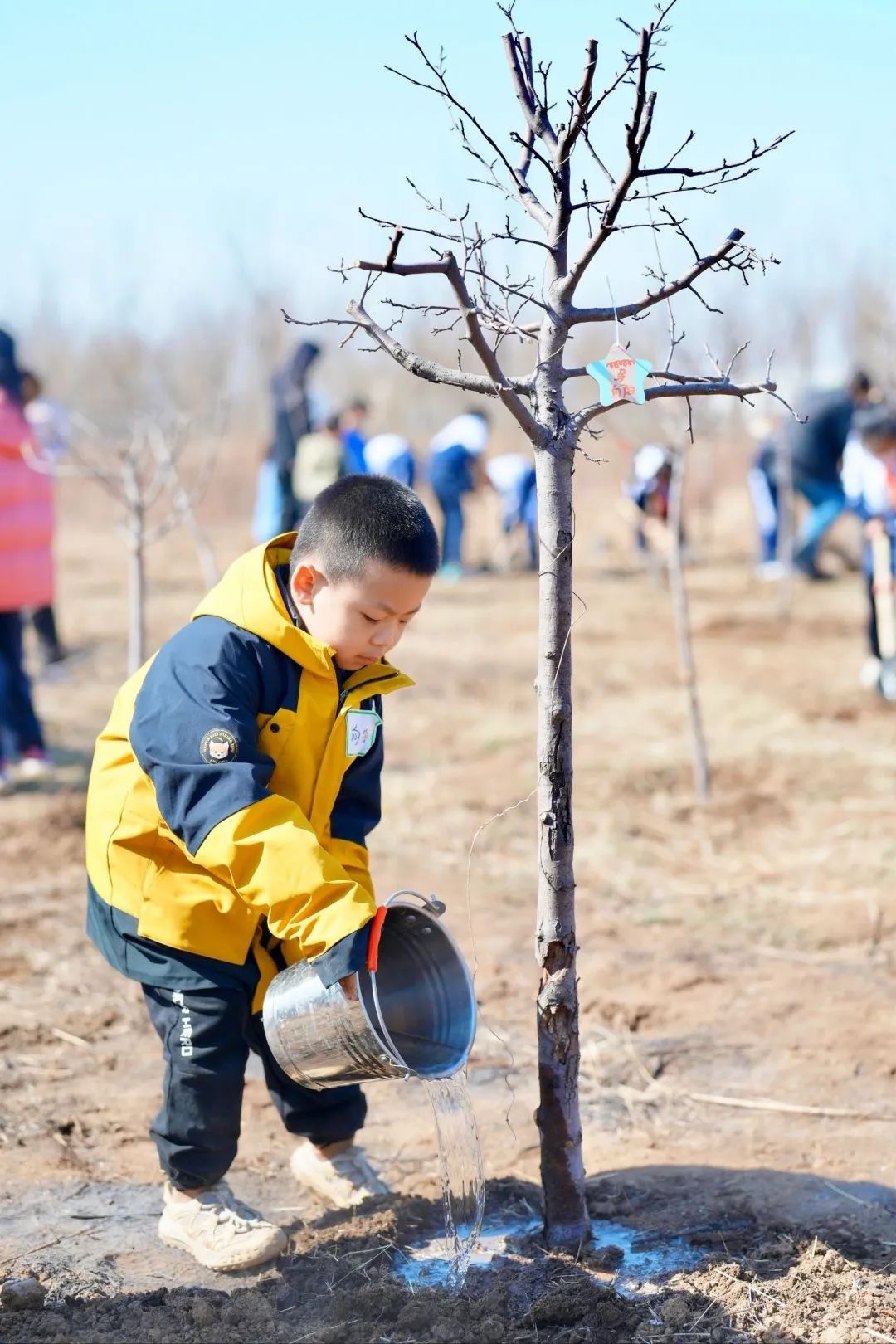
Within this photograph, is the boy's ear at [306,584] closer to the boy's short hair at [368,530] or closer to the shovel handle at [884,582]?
the boy's short hair at [368,530]

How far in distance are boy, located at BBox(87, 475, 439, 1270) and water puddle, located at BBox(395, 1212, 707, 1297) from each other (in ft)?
1.01

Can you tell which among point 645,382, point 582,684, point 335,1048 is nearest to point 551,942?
point 335,1048

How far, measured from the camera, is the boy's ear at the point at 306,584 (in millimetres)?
2570

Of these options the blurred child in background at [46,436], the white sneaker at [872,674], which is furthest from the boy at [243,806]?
the white sneaker at [872,674]

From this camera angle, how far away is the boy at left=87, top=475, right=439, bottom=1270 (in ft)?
7.79

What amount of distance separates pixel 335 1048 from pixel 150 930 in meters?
0.47

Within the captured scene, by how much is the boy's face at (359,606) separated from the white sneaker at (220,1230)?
1.15m

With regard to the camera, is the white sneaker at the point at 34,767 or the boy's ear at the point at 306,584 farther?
the white sneaker at the point at 34,767

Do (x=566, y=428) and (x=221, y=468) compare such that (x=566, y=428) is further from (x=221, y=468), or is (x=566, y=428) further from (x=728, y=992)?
(x=221, y=468)

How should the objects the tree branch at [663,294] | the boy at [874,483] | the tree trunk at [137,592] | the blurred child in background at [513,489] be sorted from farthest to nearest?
the blurred child in background at [513,489] < the boy at [874,483] < the tree trunk at [137,592] < the tree branch at [663,294]

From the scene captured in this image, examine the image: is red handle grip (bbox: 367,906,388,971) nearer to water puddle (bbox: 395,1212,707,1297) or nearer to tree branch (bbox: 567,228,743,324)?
water puddle (bbox: 395,1212,707,1297)

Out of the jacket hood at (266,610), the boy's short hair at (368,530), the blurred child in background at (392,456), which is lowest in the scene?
the jacket hood at (266,610)

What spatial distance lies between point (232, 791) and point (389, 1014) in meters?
0.66

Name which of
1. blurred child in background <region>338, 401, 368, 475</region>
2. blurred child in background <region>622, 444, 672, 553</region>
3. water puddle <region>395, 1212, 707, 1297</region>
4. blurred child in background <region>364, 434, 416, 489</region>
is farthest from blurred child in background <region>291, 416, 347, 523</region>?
water puddle <region>395, 1212, 707, 1297</region>
